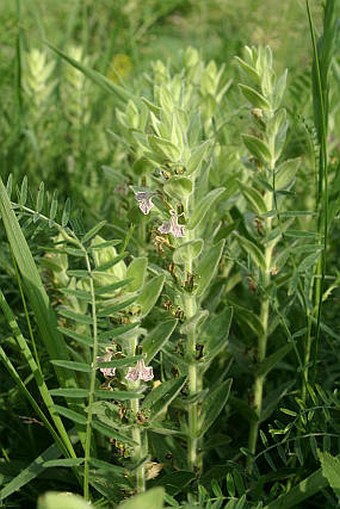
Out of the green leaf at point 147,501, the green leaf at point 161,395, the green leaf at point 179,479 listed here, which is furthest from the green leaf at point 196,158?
the green leaf at point 147,501

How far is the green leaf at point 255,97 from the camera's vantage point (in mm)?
943

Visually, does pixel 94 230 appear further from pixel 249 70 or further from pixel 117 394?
pixel 249 70

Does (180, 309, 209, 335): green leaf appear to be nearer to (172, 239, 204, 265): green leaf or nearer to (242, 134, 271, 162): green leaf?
(172, 239, 204, 265): green leaf

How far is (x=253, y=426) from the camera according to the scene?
992mm

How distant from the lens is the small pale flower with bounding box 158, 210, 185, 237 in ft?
2.62

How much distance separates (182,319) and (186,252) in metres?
0.08

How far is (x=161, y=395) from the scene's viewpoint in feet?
2.73

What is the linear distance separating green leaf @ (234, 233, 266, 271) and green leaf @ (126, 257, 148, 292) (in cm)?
22

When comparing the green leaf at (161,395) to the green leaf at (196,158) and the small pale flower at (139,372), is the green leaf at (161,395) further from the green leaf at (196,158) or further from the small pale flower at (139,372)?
the green leaf at (196,158)

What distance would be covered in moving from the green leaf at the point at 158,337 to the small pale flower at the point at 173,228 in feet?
0.28

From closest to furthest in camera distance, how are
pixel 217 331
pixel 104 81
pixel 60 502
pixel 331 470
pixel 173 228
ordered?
pixel 60 502 < pixel 331 470 < pixel 173 228 < pixel 217 331 < pixel 104 81

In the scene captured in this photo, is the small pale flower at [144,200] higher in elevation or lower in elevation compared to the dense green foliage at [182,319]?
higher

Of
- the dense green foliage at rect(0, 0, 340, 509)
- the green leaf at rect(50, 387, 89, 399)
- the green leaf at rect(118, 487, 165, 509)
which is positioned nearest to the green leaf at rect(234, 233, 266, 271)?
the dense green foliage at rect(0, 0, 340, 509)

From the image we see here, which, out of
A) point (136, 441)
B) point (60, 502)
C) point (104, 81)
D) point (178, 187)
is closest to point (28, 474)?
point (136, 441)
